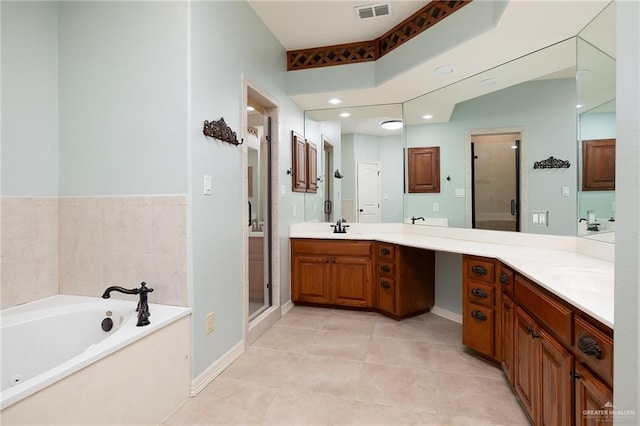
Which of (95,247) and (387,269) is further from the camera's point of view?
(387,269)

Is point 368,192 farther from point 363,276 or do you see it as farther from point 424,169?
point 363,276

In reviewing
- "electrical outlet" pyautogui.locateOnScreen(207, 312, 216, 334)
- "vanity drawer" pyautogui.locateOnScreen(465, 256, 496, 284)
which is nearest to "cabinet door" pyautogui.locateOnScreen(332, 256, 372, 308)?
"vanity drawer" pyautogui.locateOnScreen(465, 256, 496, 284)

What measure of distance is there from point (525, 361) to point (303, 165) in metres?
2.85

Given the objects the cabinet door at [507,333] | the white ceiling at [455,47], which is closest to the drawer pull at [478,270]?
the cabinet door at [507,333]

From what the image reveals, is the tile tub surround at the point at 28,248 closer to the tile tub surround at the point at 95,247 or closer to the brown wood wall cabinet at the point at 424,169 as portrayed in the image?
the tile tub surround at the point at 95,247

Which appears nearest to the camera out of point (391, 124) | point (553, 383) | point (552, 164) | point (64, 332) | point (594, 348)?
point (594, 348)

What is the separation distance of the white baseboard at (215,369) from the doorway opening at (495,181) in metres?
2.40

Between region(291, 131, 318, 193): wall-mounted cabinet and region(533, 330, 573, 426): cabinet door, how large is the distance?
271 cm

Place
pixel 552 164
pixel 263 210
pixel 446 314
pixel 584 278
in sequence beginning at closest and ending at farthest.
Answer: pixel 584 278 → pixel 552 164 → pixel 446 314 → pixel 263 210

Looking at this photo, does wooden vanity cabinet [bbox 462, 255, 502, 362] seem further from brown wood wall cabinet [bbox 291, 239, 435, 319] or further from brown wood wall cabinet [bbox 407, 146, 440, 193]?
brown wood wall cabinet [bbox 407, 146, 440, 193]

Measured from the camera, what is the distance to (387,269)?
3.18m

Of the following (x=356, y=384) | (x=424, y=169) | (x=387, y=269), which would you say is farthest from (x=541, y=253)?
(x=356, y=384)

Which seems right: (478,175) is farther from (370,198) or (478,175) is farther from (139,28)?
(139,28)

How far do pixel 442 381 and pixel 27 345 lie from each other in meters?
2.50
